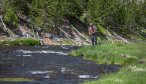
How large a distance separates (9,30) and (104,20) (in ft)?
114

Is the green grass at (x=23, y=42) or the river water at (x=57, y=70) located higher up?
the river water at (x=57, y=70)

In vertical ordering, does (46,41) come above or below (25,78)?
below

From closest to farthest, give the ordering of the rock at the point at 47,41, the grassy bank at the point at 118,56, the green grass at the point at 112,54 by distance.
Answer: the grassy bank at the point at 118,56 < the green grass at the point at 112,54 < the rock at the point at 47,41

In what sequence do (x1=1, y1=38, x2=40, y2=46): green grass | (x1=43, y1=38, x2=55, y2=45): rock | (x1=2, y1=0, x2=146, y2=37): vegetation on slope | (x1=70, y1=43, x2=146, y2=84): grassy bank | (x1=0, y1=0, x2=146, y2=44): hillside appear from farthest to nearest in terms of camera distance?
(x1=2, y1=0, x2=146, y2=37): vegetation on slope
(x1=0, y1=0, x2=146, y2=44): hillside
(x1=43, y1=38, x2=55, y2=45): rock
(x1=1, y1=38, x2=40, y2=46): green grass
(x1=70, y1=43, x2=146, y2=84): grassy bank

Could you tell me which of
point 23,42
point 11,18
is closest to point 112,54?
point 23,42

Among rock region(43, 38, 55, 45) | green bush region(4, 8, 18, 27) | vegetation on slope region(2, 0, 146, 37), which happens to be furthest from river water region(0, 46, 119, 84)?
vegetation on slope region(2, 0, 146, 37)

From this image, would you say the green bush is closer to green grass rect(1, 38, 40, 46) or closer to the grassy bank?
green grass rect(1, 38, 40, 46)

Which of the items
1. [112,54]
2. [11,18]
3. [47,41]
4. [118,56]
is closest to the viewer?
[118,56]

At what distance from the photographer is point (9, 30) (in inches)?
3406

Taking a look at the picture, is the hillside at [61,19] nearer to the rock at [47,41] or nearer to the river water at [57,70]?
the rock at [47,41]

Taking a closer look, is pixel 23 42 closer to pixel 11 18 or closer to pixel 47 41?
pixel 47 41

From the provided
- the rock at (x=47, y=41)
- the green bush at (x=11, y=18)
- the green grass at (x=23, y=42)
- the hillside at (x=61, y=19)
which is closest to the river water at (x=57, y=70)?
the green grass at (x=23, y=42)

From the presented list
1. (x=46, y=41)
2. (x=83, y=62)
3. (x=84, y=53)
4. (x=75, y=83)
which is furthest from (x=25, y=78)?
(x=46, y=41)

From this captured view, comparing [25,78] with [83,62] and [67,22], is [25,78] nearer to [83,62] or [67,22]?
[83,62]
